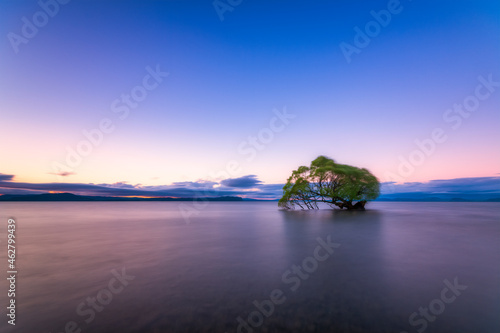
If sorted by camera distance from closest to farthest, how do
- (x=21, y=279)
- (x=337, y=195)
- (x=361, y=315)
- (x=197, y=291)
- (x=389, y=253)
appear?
(x=361, y=315) < (x=197, y=291) < (x=21, y=279) < (x=389, y=253) < (x=337, y=195)

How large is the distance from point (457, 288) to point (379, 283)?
232cm

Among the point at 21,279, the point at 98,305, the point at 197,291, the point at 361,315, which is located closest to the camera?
the point at 361,315

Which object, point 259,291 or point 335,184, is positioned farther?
point 335,184

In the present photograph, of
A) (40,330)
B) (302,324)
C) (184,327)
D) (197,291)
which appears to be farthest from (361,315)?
(40,330)

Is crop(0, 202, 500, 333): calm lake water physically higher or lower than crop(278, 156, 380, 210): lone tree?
lower

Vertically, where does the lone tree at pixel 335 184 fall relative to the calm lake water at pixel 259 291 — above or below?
above

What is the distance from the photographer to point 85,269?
902 centimetres

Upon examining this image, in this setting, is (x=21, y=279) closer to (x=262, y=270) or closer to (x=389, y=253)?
(x=262, y=270)

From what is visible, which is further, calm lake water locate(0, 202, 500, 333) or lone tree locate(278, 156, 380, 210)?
lone tree locate(278, 156, 380, 210)

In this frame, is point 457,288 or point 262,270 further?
point 262,270

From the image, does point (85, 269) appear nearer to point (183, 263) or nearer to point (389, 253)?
point (183, 263)

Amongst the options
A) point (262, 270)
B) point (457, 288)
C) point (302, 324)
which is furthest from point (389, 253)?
point (302, 324)

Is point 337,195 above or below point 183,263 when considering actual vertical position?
above

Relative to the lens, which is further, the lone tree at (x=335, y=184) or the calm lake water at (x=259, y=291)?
the lone tree at (x=335, y=184)
